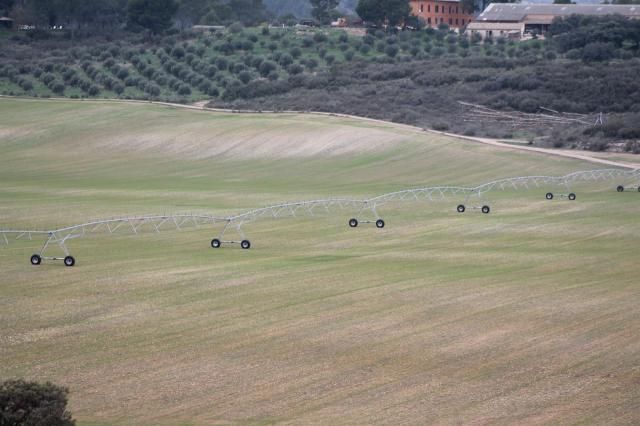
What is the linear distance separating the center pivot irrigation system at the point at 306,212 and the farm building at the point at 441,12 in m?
111

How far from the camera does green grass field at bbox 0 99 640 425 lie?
21188 millimetres

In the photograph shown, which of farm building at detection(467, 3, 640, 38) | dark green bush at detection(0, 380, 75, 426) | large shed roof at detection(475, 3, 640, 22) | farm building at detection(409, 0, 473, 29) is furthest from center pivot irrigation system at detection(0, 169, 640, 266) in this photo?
farm building at detection(409, 0, 473, 29)

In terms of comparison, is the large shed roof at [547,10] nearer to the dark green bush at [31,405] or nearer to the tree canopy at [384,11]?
the tree canopy at [384,11]

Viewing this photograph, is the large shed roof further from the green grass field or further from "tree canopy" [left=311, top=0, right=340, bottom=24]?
the green grass field

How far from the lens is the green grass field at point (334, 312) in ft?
69.5

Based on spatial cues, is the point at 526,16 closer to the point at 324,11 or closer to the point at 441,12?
the point at 441,12

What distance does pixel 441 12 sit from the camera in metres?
173

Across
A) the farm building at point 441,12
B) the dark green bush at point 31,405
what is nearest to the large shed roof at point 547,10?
the farm building at point 441,12

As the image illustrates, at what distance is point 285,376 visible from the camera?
2269 cm

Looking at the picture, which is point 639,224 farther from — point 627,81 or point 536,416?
point 627,81

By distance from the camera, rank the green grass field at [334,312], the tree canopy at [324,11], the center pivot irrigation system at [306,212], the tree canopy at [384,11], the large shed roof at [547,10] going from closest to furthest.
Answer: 1. the green grass field at [334,312]
2. the center pivot irrigation system at [306,212]
3. the tree canopy at [384,11]
4. the large shed roof at [547,10]
5. the tree canopy at [324,11]

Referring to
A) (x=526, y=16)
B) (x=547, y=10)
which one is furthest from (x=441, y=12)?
(x=526, y=16)

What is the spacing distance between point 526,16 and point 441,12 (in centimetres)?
2985

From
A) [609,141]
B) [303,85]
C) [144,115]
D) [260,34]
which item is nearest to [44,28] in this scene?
[260,34]
